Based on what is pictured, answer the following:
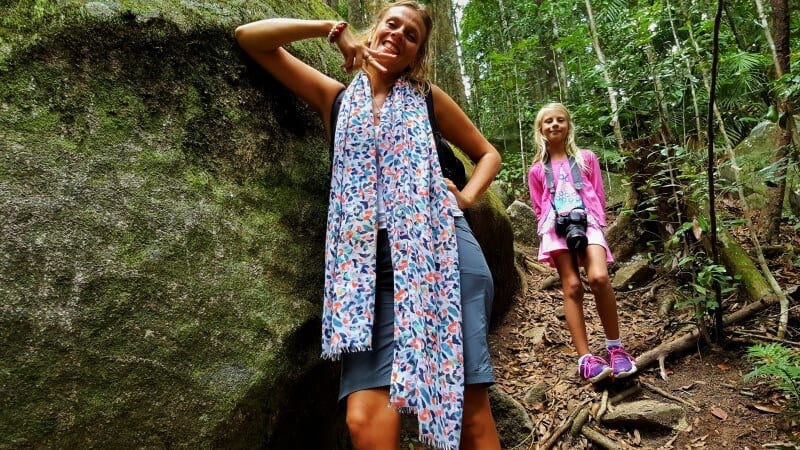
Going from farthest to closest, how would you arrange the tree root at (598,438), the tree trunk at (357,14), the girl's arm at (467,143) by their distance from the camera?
the tree trunk at (357,14) → the tree root at (598,438) → the girl's arm at (467,143)

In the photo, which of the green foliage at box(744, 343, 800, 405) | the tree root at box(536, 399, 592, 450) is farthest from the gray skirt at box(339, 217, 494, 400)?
the green foliage at box(744, 343, 800, 405)

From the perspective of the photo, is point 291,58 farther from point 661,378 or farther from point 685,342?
point 685,342

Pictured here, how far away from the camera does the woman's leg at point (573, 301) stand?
3.81 m

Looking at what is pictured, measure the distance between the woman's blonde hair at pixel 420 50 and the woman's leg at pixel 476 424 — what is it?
1443 millimetres

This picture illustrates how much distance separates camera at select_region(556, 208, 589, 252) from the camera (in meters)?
3.85

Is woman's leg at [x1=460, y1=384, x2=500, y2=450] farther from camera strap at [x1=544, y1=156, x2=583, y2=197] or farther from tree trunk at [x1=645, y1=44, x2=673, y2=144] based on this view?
tree trunk at [x1=645, y1=44, x2=673, y2=144]

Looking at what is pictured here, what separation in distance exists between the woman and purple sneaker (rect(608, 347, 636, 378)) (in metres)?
1.91

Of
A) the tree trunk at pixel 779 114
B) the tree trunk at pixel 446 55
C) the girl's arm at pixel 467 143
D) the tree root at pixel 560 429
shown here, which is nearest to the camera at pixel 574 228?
the tree root at pixel 560 429

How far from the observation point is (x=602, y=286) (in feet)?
12.1

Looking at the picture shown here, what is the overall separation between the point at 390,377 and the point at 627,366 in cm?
244

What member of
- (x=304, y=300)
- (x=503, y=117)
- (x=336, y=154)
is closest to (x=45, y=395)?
(x=304, y=300)

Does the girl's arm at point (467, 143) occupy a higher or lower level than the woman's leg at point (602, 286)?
higher

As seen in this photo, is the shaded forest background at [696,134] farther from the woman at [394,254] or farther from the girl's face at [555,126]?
the woman at [394,254]

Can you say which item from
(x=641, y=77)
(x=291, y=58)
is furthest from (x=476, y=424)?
(x=641, y=77)
